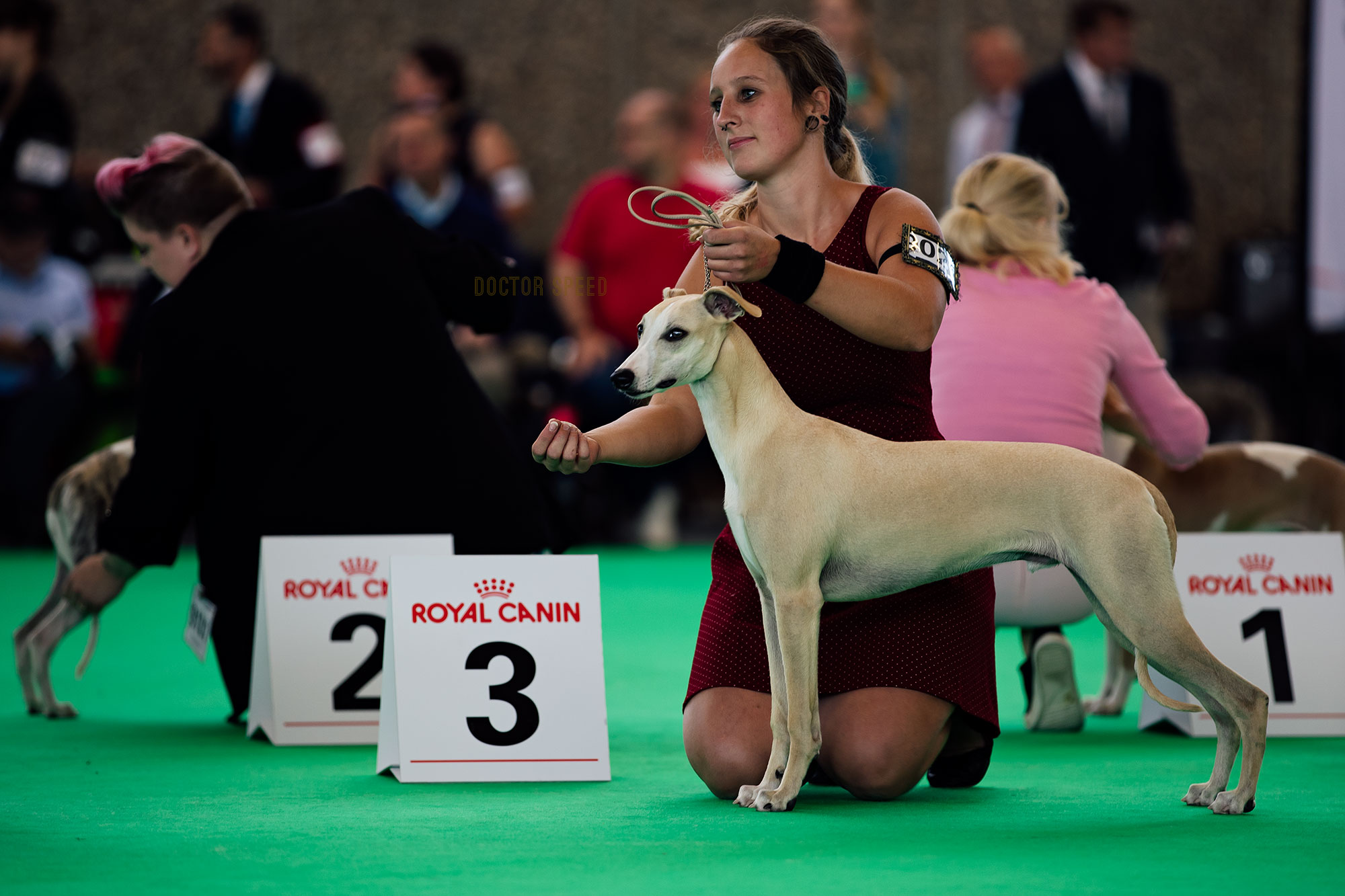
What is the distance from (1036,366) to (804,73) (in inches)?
45.2

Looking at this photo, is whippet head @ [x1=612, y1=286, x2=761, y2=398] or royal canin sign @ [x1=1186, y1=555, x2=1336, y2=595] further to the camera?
royal canin sign @ [x1=1186, y1=555, x2=1336, y2=595]

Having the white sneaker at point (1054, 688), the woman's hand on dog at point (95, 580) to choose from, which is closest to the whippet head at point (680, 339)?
the white sneaker at point (1054, 688)

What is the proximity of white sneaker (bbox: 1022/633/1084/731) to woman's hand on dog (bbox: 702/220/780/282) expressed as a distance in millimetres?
1574

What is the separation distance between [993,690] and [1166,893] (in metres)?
0.95

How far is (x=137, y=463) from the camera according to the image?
3.68 m

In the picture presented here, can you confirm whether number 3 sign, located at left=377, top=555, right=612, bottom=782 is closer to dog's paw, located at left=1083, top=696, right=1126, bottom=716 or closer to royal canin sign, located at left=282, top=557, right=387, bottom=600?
royal canin sign, located at left=282, top=557, right=387, bottom=600

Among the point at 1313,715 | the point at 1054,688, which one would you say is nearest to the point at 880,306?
the point at 1054,688

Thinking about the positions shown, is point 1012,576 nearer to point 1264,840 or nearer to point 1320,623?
point 1320,623

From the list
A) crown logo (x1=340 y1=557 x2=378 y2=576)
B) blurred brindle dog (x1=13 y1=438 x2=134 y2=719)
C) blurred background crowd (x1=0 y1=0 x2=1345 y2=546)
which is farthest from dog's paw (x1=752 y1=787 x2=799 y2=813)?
blurred background crowd (x1=0 y1=0 x2=1345 y2=546)

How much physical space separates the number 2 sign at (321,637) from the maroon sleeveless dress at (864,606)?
86cm

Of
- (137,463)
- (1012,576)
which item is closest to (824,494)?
(1012,576)

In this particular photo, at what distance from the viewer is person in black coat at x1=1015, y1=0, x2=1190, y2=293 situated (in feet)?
25.5

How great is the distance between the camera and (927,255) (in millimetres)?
2809

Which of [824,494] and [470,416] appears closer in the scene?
[824,494]
